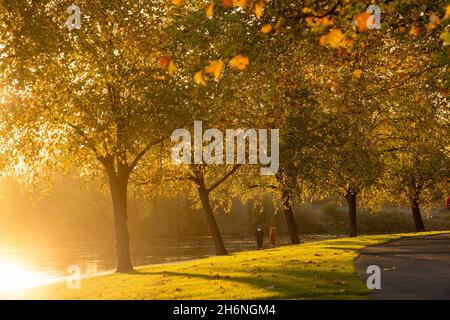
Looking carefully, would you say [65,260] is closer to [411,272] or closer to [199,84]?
[199,84]

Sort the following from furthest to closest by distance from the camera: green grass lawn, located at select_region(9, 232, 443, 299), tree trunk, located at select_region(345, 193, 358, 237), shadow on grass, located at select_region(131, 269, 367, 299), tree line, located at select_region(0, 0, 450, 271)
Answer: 1. tree trunk, located at select_region(345, 193, 358, 237)
2. tree line, located at select_region(0, 0, 450, 271)
3. green grass lawn, located at select_region(9, 232, 443, 299)
4. shadow on grass, located at select_region(131, 269, 367, 299)

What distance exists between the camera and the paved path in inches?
508

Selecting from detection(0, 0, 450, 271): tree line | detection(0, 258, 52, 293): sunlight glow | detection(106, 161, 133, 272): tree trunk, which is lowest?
detection(0, 258, 52, 293): sunlight glow

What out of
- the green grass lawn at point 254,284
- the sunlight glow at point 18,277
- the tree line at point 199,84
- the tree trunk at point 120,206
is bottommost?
the sunlight glow at point 18,277

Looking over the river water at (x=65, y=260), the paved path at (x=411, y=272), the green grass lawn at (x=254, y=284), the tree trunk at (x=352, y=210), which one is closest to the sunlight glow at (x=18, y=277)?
the river water at (x=65, y=260)

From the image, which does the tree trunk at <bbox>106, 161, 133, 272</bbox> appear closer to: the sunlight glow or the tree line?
the tree line

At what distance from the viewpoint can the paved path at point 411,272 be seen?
1291 centimetres

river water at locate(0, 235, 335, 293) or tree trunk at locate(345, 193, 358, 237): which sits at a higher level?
tree trunk at locate(345, 193, 358, 237)

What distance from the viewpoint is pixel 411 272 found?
660 inches

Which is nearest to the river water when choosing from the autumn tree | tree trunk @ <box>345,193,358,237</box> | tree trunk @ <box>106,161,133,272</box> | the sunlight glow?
the sunlight glow

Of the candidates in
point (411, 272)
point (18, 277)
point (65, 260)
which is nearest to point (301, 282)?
point (411, 272)

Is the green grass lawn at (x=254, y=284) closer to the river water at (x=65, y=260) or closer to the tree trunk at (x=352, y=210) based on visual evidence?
the river water at (x=65, y=260)

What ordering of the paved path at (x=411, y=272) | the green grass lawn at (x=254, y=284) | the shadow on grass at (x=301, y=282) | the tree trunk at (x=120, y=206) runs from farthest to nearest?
1. the tree trunk at (x=120, y=206)
2. the green grass lawn at (x=254, y=284)
3. the shadow on grass at (x=301, y=282)
4. the paved path at (x=411, y=272)
